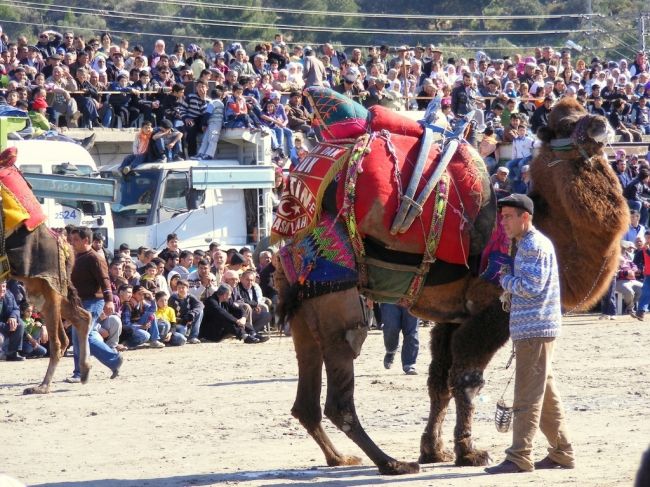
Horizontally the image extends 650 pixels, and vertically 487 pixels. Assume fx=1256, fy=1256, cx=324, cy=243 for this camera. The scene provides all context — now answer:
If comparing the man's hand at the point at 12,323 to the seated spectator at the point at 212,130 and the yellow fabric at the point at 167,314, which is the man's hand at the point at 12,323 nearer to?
the yellow fabric at the point at 167,314

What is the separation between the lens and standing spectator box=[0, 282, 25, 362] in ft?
51.2

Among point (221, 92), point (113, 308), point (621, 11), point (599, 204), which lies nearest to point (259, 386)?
point (113, 308)

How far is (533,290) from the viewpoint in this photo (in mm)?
7582

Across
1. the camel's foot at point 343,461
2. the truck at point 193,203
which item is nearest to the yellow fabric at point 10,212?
the camel's foot at point 343,461

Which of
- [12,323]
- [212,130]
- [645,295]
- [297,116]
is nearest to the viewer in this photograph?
[12,323]

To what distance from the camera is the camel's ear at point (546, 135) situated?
8.57 metres

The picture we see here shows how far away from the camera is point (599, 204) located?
8234mm

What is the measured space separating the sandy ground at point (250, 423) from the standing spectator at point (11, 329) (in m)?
0.43

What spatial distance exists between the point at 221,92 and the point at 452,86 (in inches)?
252

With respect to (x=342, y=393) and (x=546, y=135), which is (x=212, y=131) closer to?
(x=546, y=135)

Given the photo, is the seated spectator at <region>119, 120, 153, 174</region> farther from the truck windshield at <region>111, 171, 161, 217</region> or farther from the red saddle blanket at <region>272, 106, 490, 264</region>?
the red saddle blanket at <region>272, 106, 490, 264</region>

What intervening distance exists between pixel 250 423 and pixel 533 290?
3.47 meters

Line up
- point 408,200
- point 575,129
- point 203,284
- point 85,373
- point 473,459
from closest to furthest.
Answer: point 408,200 < point 473,459 < point 575,129 < point 85,373 < point 203,284

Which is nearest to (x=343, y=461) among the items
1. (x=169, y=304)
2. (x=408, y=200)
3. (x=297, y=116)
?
(x=408, y=200)
